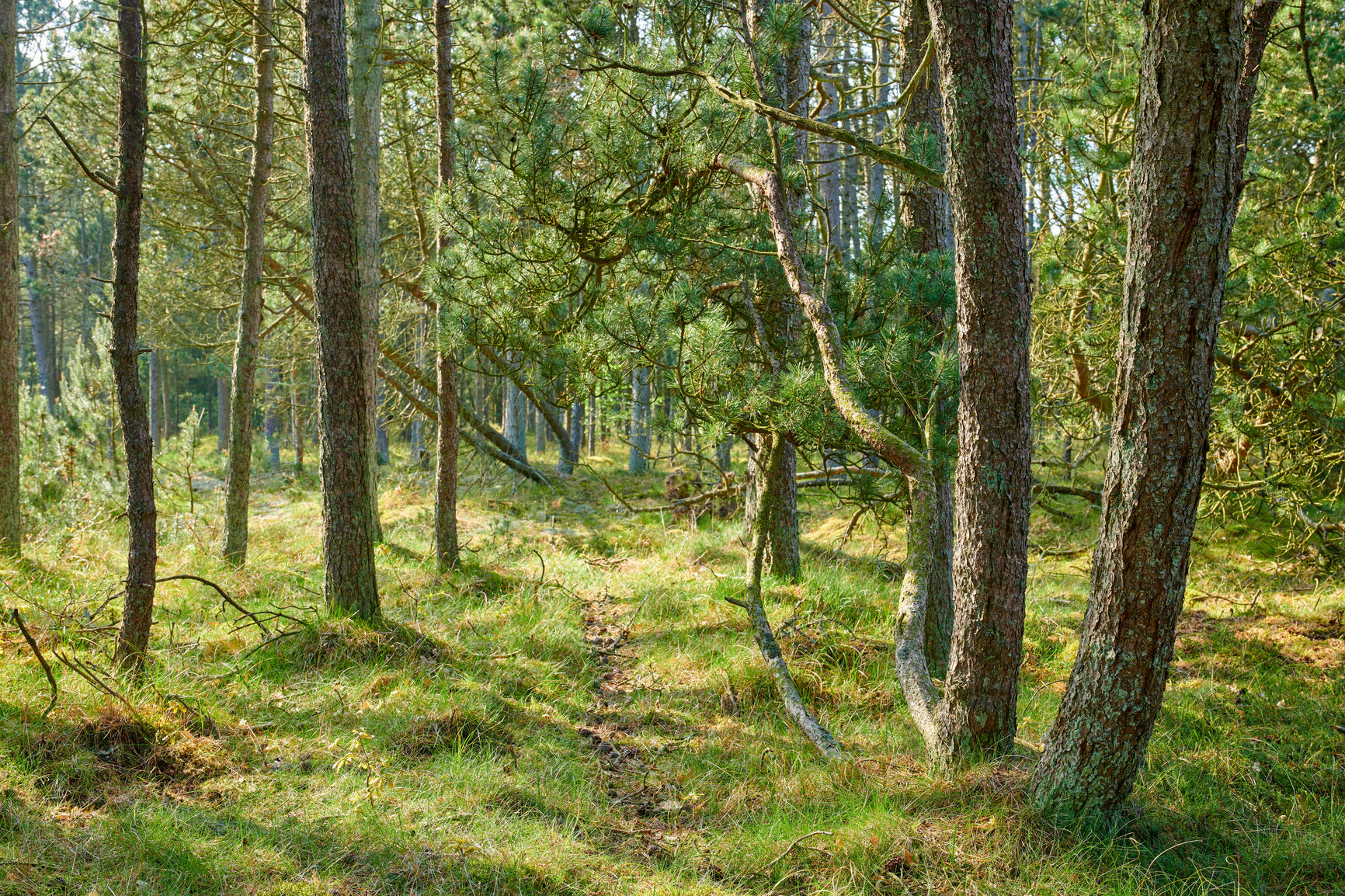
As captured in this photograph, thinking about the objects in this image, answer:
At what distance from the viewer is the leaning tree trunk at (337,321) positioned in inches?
200

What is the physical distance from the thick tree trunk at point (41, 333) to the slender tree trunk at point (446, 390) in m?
19.5

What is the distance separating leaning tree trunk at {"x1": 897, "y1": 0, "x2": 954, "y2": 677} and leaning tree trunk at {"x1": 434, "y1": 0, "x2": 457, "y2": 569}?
13.0 feet

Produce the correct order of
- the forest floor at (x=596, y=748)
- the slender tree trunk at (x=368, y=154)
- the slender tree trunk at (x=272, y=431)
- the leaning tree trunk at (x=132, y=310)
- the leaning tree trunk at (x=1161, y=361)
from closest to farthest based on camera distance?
the leaning tree trunk at (x=1161, y=361), the forest floor at (x=596, y=748), the leaning tree trunk at (x=132, y=310), the slender tree trunk at (x=368, y=154), the slender tree trunk at (x=272, y=431)

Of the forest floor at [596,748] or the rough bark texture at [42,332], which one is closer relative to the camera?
the forest floor at [596,748]

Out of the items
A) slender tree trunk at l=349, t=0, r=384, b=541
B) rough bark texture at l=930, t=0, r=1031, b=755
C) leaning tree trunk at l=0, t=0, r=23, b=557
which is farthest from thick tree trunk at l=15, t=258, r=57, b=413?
rough bark texture at l=930, t=0, r=1031, b=755

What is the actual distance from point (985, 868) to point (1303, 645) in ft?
13.4

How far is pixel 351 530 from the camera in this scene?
17.5 feet

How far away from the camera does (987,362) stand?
3.18m

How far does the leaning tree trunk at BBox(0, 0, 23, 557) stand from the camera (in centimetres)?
655

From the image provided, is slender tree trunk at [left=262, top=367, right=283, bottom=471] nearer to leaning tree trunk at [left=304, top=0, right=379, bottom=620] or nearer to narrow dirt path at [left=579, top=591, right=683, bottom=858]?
leaning tree trunk at [left=304, top=0, right=379, bottom=620]

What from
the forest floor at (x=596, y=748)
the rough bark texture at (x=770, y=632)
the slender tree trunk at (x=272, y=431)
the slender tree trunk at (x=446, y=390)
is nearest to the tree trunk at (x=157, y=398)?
the slender tree trunk at (x=272, y=431)

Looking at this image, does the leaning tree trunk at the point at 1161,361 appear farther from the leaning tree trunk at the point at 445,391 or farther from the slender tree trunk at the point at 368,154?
the slender tree trunk at the point at 368,154

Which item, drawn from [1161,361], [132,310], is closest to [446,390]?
[132,310]

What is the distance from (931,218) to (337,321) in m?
4.12
